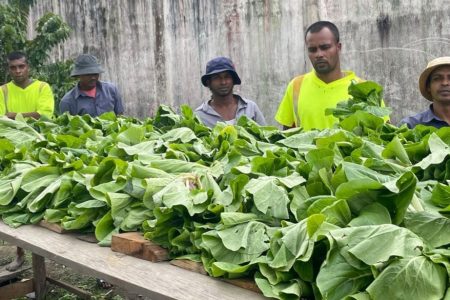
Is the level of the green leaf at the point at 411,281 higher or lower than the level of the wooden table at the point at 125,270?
higher

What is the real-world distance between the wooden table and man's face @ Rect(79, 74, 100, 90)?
3183 mm

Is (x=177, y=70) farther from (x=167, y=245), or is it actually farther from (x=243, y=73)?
(x=167, y=245)

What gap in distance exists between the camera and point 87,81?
610cm

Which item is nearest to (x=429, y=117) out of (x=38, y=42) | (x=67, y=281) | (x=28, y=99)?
(x=67, y=281)

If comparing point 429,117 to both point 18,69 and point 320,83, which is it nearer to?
point 320,83

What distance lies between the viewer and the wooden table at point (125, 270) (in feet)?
6.49

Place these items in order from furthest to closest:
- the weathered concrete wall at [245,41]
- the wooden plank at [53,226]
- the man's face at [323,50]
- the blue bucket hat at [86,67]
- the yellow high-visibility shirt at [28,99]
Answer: the yellow high-visibility shirt at [28,99]
the weathered concrete wall at [245,41]
the blue bucket hat at [86,67]
the man's face at [323,50]
the wooden plank at [53,226]

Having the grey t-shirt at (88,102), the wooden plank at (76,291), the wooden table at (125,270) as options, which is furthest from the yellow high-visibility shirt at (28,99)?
the wooden table at (125,270)

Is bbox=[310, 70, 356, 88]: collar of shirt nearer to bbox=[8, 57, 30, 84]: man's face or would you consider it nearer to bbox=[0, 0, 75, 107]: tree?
bbox=[8, 57, 30, 84]: man's face

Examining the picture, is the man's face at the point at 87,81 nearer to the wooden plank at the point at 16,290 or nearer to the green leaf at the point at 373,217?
the wooden plank at the point at 16,290

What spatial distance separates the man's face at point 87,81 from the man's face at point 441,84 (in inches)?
134

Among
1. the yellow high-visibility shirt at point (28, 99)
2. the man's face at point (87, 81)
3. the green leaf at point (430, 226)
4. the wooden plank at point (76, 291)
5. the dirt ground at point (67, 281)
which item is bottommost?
the dirt ground at point (67, 281)

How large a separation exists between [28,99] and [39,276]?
2.13 metres

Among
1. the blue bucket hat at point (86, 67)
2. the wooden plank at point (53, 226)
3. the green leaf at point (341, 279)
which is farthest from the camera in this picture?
the blue bucket hat at point (86, 67)
